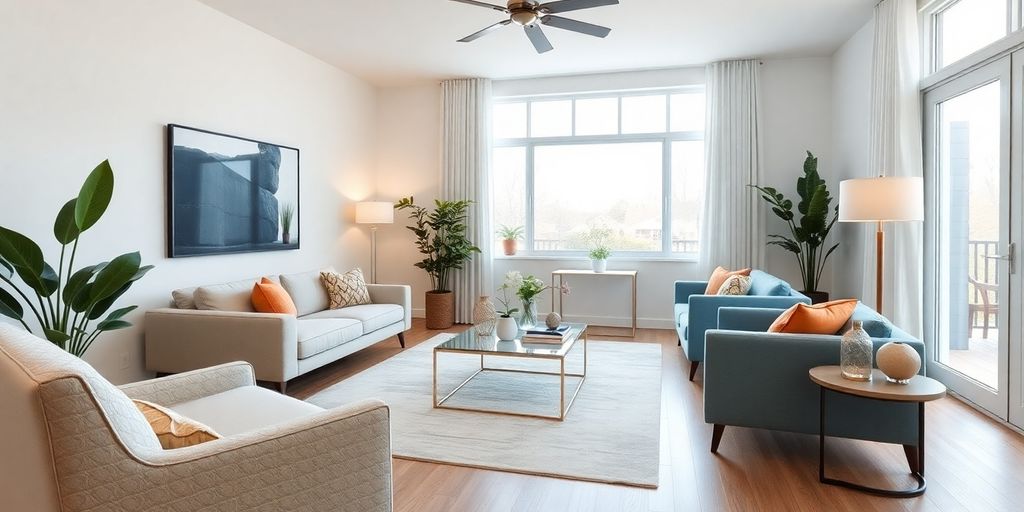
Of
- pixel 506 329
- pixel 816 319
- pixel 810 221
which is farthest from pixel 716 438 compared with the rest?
pixel 810 221

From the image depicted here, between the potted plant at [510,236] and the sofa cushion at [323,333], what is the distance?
2.49 metres

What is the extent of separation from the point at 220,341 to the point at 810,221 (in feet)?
16.2

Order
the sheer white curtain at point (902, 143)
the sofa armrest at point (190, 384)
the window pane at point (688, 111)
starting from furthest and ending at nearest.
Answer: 1. the window pane at point (688, 111)
2. the sheer white curtain at point (902, 143)
3. the sofa armrest at point (190, 384)

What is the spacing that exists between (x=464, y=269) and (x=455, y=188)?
0.96m

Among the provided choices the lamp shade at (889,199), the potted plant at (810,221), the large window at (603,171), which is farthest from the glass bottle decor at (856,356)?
the large window at (603,171)

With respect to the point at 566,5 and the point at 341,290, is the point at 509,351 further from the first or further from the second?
the point at 341,290

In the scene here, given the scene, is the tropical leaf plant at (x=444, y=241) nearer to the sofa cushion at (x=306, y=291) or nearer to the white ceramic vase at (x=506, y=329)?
the sofa cushion at (x=306, y=291)

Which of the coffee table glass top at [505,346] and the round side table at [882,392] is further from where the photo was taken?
the coffee table glass top at [505,346]

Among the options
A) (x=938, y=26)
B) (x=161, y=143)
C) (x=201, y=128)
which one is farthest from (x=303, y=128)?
(x=938, y=26)

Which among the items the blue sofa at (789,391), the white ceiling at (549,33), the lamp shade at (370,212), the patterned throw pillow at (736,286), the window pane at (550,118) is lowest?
the blue sofa at (789,391)

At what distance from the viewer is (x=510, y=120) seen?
22.1 ft

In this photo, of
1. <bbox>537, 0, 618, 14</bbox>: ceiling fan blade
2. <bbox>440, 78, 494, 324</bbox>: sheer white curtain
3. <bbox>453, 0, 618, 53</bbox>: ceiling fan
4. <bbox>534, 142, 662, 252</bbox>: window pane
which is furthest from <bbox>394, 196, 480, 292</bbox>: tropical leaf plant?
<bbox>537, 0, 618, 14</bbox>: ceiling fan blade

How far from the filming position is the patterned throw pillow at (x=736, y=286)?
4.15 m

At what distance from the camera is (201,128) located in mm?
4320
